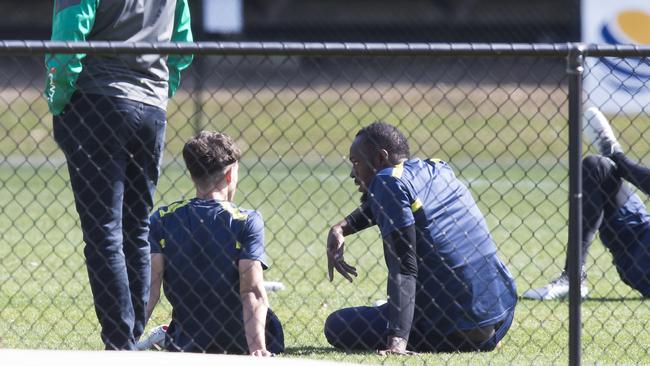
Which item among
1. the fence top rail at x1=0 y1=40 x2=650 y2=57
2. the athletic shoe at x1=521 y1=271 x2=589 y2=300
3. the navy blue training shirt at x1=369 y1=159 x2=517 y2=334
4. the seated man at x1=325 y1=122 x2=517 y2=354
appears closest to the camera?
the fence top rail at x1=0 y1=40 x2=650 y2=57

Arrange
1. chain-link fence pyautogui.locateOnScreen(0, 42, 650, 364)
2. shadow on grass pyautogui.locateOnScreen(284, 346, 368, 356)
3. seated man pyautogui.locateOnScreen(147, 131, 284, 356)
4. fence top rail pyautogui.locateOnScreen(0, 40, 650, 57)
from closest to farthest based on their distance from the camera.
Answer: fence top rail pyautogui.locateOnScreen(0, 40, 650, 57) < chain-link fence pyautogui.locateOnScreen(0, 42, 650, 364) < seated man pyautogui.locateOnScreen(147, 131, 284, 356) < shadow on grass pyautogui.locateOnScreen(284, 346, 368, 356)

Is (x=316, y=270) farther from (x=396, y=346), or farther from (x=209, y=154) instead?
(x=209, y=154)

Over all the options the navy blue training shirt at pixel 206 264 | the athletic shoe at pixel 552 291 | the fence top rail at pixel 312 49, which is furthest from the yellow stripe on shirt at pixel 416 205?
the athletic shoe at pixel 552 291

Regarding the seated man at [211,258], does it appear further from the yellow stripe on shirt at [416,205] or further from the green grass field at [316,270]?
the yellow stripe on shirt at [416,205]

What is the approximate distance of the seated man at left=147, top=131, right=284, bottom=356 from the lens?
4.50 meters

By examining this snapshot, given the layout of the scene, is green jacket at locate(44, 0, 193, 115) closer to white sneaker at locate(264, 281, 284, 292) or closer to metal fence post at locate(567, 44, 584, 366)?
metal fence post at locate(567, 44, 584, 366)

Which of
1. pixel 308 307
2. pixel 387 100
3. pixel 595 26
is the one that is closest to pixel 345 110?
pixel 387 100

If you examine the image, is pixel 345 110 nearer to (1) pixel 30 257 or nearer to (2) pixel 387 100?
(2) pixel 387 100

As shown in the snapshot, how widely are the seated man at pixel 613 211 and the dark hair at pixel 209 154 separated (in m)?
2.35

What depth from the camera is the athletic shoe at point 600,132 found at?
6195 mm

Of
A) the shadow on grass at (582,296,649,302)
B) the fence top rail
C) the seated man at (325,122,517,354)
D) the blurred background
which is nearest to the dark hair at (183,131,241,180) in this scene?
the seated man at (325,122,517,354)

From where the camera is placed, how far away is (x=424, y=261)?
4.81m

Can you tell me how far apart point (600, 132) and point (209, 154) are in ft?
8.58

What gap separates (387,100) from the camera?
16219mm
